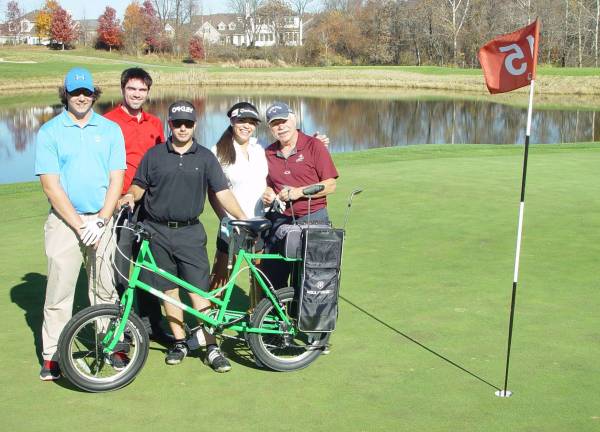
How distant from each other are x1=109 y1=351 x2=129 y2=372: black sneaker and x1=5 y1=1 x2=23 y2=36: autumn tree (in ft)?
410

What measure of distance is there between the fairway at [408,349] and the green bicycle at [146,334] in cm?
11

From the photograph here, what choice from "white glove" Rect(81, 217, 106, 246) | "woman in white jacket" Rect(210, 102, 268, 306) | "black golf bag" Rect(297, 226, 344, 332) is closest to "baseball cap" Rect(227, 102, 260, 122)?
"woman in white jacket" Rect(210, 102, 268, 306)

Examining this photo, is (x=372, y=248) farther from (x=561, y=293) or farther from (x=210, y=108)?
(x=210, y=108)

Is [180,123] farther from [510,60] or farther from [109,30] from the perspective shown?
[109,30]

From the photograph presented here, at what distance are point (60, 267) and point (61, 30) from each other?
101 metres

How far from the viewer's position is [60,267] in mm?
4980

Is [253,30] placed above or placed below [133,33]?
above

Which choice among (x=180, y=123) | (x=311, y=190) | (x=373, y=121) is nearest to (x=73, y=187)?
(x=180, y=123)

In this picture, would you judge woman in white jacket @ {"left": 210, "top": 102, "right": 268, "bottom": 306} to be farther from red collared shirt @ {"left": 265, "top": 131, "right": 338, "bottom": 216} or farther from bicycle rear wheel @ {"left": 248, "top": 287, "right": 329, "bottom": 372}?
bicycle rear wheel @ {"left": 248, "top": 287, "right": 329, "bottom": 372}

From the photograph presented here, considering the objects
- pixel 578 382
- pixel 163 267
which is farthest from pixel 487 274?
pixel 163 267

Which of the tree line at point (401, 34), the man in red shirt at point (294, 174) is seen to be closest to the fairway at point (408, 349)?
the man in red shirt at point (294, 174)

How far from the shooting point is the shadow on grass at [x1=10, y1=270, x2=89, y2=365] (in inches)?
238

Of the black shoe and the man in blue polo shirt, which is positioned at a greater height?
the man in blue polo shirt

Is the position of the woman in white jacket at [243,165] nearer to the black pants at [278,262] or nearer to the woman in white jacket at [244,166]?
the woman in white jacket at [244,166]
